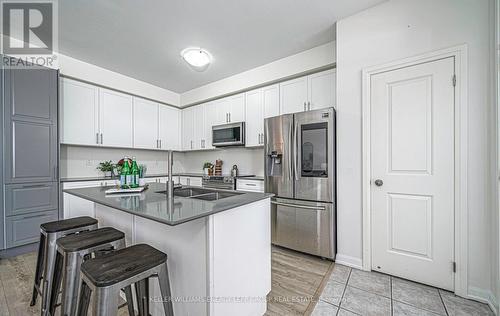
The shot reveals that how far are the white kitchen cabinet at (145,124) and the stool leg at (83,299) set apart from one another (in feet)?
10.8

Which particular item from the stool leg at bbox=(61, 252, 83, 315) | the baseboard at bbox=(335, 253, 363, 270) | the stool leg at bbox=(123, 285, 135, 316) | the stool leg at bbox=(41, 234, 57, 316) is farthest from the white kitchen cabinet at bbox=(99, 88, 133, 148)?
the baseboard at bbox=(335, 253, 363, 270)

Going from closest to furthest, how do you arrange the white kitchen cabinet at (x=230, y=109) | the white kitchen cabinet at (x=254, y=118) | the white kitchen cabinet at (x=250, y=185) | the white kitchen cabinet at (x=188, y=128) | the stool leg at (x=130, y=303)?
the stool leg at (x=130, y=303)
the white kitchen cabinet at (x=250, y=185)
the white kitchen cabinet at (x=254, y=118)
the white kitchen cabinet at (x=230, y=109)
the white kitchen cabinet at (x=188, y=128)

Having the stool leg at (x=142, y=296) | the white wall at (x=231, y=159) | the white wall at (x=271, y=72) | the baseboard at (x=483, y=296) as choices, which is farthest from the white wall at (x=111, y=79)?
the baseboard at (x=483, y=296)

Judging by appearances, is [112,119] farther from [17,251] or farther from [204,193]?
[204,193]

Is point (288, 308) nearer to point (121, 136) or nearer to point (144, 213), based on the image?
point (144, 213)

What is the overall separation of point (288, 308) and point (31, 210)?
3248 millimetres

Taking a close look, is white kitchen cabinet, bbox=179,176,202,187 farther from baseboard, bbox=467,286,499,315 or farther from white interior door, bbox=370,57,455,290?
baseboard, bbox=467,286,499,315

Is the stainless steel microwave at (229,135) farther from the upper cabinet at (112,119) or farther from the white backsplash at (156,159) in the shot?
the upper cabinet at (112,119)

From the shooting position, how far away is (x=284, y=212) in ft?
8.76

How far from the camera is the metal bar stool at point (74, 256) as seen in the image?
4.05ft

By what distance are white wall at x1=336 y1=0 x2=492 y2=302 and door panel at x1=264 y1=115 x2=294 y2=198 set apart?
595mm

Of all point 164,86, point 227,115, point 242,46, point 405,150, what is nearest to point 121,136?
point 164,86

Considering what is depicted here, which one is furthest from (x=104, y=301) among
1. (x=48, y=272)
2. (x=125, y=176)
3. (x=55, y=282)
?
(x=125, y=176)

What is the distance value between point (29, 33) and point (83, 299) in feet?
11.1
